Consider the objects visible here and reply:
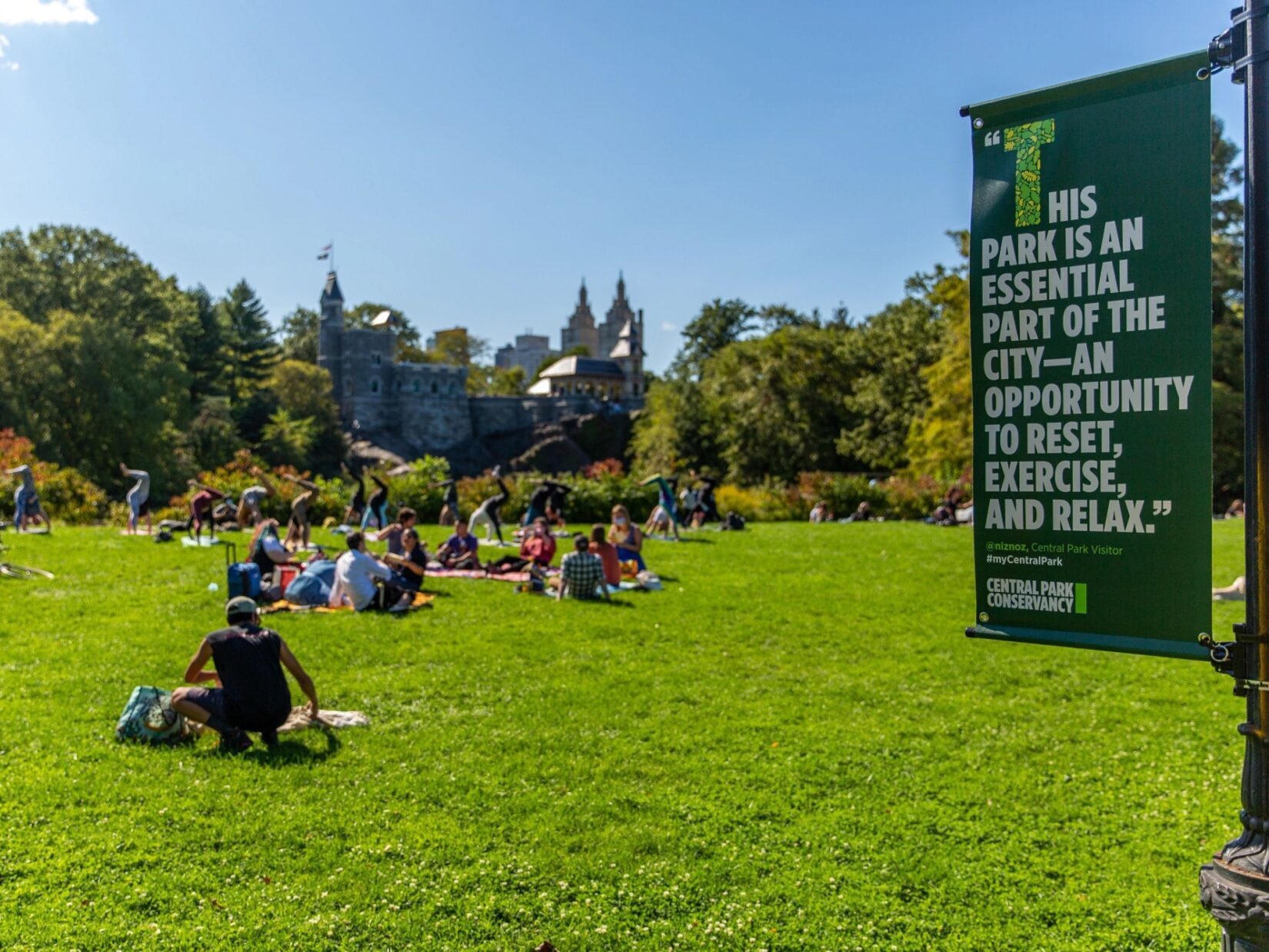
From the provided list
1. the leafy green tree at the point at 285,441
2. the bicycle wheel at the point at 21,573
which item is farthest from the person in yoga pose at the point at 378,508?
the leafy green tree at the point at 285,441

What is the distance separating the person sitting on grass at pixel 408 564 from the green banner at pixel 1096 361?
10.1 meters

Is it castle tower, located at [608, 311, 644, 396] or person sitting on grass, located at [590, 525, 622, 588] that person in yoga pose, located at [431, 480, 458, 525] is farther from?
castle tower, located at [608, 311, 644, 396]

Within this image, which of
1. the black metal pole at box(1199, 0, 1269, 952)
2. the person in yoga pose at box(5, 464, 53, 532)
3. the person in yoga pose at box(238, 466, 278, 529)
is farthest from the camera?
the person in yoga pose at box(5, 464, 53, 532)

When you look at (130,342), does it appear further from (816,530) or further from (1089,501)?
(1089,501)

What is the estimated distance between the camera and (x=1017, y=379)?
4.17 metres

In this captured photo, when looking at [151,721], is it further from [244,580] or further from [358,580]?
[358,580]

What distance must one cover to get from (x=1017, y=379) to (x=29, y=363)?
148 feet

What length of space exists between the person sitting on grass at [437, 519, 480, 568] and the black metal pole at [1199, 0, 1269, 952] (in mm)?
14185

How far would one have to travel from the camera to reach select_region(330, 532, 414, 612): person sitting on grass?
1280 centimetres

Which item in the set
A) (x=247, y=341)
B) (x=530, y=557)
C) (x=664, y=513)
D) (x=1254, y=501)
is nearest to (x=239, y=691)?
(x=1254, y=501)

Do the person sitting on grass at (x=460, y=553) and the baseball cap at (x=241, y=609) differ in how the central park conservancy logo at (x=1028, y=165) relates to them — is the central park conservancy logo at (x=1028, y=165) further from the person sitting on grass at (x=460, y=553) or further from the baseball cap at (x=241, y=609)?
the person sitting on grass at (x=460, y=553)

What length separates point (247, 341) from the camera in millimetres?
70812

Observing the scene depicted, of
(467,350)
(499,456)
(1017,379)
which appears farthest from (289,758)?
(467,350)

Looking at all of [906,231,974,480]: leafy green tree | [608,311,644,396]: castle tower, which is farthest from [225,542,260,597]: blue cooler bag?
[608,311,644,396]: castle tower
